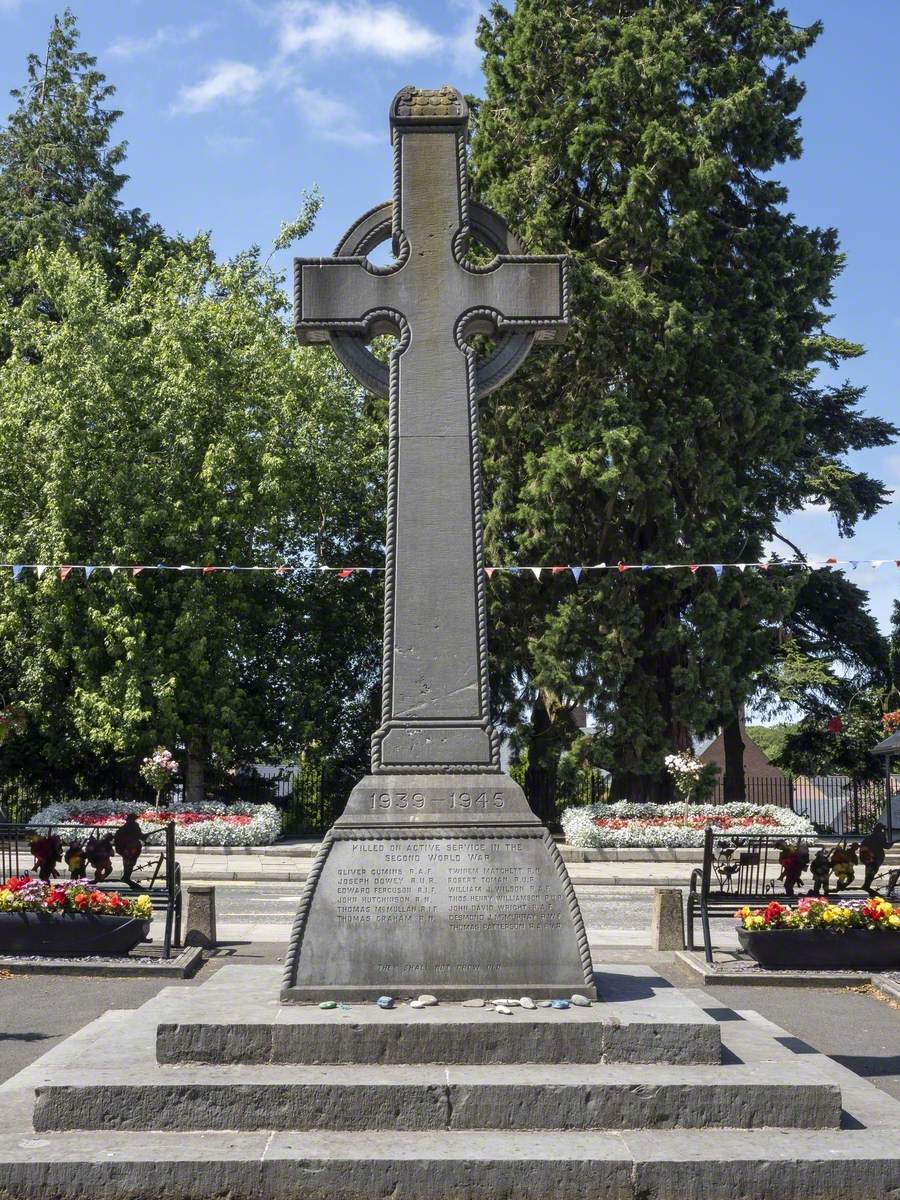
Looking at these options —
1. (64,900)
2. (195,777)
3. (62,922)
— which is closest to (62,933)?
(62,922)

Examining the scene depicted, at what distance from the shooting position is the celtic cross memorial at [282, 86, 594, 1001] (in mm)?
6605

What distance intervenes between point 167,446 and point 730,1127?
26172 millimetres

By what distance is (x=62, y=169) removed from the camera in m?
38.4

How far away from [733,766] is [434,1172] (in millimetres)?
30030

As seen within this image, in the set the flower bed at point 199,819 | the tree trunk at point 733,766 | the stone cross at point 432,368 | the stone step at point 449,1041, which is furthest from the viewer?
the tree trunk at point 733,766

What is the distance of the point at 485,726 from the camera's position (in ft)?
23.5

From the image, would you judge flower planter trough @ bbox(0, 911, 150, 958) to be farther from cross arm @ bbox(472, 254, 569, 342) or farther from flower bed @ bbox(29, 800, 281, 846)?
flower bed @ bbox(29, 800, 281, 846)

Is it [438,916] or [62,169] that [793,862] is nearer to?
→ [438,916]

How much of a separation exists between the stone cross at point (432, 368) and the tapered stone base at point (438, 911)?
39 centimetres

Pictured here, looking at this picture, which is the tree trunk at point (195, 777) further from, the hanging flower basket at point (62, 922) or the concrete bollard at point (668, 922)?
the concrete bollard at point (668, 922)

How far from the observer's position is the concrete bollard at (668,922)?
1236cm

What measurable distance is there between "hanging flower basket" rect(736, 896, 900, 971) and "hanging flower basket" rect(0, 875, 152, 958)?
17.6 feet

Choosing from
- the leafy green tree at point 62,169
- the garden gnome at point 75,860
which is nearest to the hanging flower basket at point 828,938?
the garden gnome at point 75,860

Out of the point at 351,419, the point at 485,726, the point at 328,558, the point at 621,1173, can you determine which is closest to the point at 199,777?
the point at 328,558
